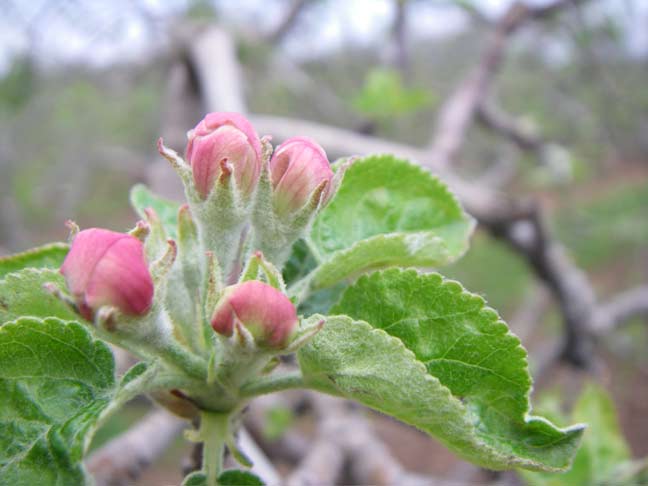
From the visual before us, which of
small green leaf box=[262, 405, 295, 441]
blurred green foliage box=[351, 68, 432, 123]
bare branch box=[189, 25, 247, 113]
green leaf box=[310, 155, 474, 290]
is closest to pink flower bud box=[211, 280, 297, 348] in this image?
green leaf box=[310, 155, 474, 290]

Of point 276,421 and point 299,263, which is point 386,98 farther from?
point 299,263

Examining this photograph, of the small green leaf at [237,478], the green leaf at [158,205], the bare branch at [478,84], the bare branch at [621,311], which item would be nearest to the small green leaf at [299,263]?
the green leaf at [158,205]

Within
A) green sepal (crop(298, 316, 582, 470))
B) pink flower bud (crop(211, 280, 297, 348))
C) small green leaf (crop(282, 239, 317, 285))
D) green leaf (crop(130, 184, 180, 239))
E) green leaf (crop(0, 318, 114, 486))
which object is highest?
small green leaf (crop(282, 239, 317, 285))

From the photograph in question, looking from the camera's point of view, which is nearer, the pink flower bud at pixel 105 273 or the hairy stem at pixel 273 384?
the pink flower bud at pixel 105 273

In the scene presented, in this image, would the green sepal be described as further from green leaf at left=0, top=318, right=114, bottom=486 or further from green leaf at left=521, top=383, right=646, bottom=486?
green leaf at left=521, top=383, right=646, bottom=486

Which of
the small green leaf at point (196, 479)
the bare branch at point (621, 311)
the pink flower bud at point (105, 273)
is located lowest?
the small green leaf at point (196, 479)

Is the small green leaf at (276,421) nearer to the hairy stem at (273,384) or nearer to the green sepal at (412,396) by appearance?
the hairy stem at (273,384)

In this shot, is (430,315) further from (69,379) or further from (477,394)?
(69,379)

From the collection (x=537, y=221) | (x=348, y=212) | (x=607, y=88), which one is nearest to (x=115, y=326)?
(x=348, y=212)
